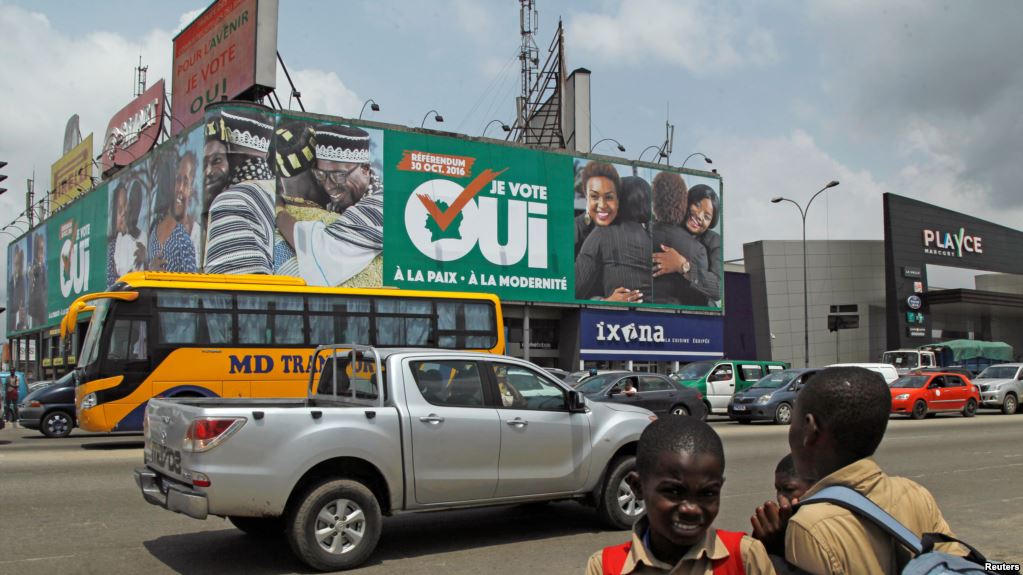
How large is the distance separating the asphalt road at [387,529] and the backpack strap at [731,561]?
501 cm

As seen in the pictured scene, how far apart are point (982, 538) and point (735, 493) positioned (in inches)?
120

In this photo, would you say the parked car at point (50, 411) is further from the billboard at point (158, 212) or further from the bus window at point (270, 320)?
the billboard at point (158, 212)

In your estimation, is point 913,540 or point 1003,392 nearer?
point 913,540

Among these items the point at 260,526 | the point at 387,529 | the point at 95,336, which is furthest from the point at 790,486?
the point at 95,336

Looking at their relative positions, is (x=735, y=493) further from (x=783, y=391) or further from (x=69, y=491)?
(x=783, y=391)

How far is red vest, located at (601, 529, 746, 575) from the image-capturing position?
7.27 ft

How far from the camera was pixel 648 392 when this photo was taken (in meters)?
21.3

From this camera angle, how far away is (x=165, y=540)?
316 inches

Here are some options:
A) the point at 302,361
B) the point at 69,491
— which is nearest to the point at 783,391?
the point at 302,361

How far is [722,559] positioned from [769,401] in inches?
876

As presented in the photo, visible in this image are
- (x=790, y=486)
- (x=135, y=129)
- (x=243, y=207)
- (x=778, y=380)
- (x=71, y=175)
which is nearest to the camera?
(x=790, y=486)

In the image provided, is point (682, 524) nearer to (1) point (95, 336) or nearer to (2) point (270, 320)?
(1) point (95, 336)

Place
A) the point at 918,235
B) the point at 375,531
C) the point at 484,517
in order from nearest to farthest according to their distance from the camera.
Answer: the point at 375,531
the point at 484,517
the point at 918,235

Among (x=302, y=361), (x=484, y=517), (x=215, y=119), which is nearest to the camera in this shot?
(x=484, y=517)
